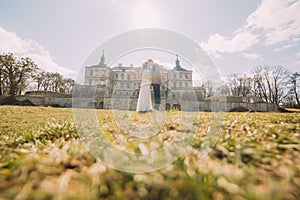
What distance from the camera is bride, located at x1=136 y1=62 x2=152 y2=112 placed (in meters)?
7.43

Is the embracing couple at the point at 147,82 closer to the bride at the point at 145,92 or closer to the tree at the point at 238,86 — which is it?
the bride at the point at 145,92

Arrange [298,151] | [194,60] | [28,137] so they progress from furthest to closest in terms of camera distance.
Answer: [194,60]
[28,137]
[298,151]

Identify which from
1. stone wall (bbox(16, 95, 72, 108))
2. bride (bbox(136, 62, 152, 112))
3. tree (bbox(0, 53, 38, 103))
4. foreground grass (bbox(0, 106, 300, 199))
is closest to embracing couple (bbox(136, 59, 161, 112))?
bride (bbox(136, 62, 152, 112))

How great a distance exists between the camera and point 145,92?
7656mm

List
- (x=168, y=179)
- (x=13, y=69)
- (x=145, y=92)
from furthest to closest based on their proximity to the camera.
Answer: (x=13, y=69) < (x=145, y=92) < (x=168, y=179)

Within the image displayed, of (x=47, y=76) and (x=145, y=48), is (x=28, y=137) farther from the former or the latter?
(x=47, y=76)

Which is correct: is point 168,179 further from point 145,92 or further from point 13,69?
point 13,69

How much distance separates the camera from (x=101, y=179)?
1.06 meters

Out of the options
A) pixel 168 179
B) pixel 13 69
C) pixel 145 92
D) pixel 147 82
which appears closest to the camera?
pixel 168 179

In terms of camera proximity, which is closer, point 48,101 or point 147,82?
point 147,82

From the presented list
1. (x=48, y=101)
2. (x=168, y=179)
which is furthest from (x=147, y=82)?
(x=48, y=101)

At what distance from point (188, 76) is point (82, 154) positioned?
182 ft

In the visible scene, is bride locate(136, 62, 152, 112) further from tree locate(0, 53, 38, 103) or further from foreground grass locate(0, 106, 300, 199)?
tree locate(0, 53, 38, 103)

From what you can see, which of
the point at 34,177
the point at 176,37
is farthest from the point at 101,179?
the point at 176,37
